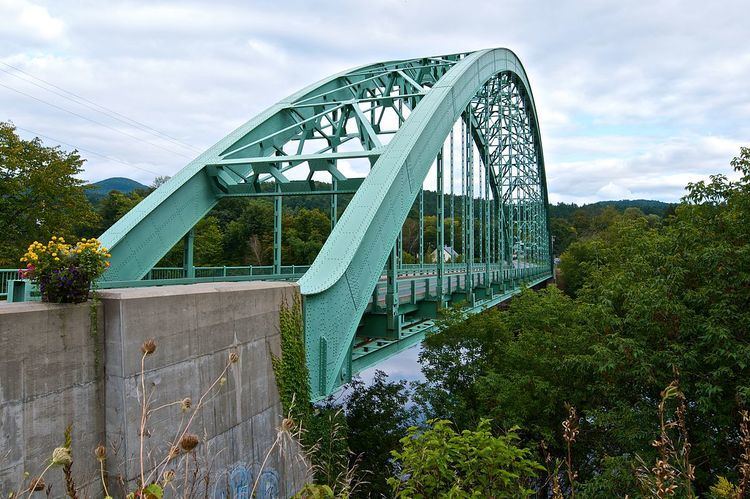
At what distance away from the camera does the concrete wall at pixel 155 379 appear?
3.72 m

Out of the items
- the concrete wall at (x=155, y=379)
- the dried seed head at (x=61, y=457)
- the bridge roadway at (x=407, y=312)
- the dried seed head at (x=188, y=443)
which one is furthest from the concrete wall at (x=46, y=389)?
the bridge roadway at (x=407, y=312)

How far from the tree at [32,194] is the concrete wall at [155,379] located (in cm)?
1715

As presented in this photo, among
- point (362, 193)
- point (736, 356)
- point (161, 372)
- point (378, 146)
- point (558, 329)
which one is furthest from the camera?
point (558, 329)

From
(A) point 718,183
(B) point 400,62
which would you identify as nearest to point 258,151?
(B) point 400,62

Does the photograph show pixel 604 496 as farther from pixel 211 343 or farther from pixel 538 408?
pixel 211 343

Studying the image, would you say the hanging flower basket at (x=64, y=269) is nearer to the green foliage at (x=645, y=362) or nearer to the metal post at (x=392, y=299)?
the green foliage at (x=645, y=362)

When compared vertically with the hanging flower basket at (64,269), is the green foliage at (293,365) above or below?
below

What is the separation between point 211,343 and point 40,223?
62.3 ft

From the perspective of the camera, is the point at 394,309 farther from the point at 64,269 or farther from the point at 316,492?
the point at 316,492

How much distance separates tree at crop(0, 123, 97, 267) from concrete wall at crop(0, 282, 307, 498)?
56.3 feet

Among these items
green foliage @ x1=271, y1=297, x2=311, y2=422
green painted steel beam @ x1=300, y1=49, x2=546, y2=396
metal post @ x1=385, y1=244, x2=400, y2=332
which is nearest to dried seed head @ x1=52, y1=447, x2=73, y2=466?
green foliage @ x1=271, y1=297, x2=311, y2=422

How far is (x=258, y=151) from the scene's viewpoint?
1284cm

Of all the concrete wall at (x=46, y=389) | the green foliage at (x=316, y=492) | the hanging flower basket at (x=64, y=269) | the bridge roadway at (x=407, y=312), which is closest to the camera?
the green foliage at (x=316, y=492)

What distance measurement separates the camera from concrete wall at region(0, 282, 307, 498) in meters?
3.72
